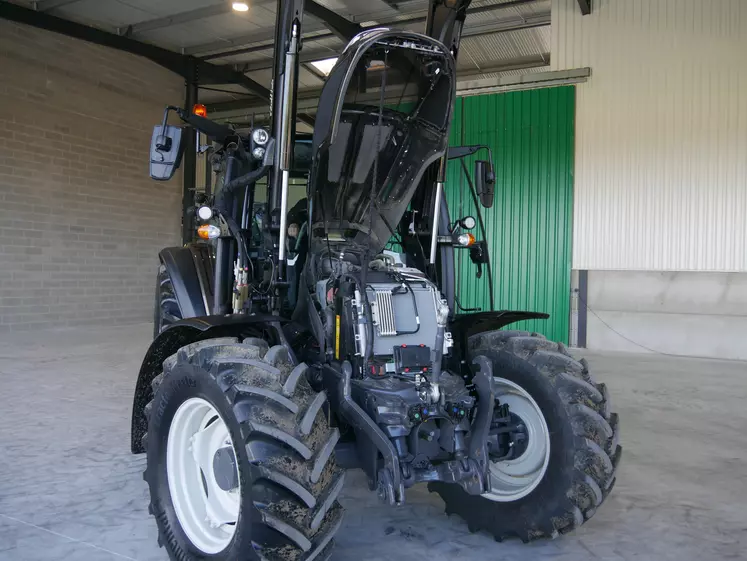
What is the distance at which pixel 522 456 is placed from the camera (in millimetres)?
3434

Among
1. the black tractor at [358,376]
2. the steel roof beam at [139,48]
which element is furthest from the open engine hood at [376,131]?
the steel roof beam at [139,48]

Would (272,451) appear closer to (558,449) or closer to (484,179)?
(558,449)

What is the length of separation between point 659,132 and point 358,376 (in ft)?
32.3

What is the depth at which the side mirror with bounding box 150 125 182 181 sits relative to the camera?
11.7 ft

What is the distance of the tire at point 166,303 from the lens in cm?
505

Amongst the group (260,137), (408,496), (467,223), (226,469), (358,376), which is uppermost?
(260,137)

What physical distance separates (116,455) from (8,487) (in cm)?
80

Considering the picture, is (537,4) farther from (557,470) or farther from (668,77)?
(557,470)

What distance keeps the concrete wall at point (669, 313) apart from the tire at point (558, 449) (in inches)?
341

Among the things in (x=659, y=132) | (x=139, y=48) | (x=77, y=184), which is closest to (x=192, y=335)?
(x=659, y=132)

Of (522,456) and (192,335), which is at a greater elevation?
(192,335)

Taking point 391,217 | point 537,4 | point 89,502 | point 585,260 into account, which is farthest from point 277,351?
point 537,4

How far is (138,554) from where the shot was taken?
3.21 metres

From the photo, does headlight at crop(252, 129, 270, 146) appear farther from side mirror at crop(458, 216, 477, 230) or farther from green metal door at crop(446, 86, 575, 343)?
green metal door at crop(446, 86, 575, 343)
